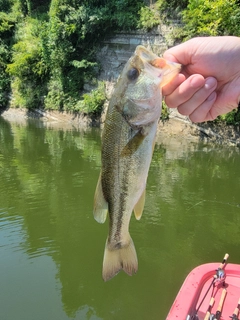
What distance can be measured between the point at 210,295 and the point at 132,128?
3.05 meters

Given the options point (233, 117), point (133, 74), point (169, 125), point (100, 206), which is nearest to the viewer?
point (133, 74)

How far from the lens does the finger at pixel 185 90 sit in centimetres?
219

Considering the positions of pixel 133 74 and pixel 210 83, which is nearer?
pixel 133 74

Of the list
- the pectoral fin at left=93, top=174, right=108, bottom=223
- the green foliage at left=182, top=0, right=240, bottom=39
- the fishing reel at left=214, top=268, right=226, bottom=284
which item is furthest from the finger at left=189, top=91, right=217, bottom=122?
the green foliage at left=182, top=0, right=240, bottom=39

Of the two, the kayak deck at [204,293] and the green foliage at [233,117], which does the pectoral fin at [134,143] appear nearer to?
the kayak deck at [204,293]

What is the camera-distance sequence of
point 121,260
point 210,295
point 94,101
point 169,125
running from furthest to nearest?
point 94,101 → point 169,125 → point 210,295 → point 121,260

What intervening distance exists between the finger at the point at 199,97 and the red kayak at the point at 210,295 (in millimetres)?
2235

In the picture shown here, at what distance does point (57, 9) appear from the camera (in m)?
20.0

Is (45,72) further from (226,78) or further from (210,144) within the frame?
(226,78)

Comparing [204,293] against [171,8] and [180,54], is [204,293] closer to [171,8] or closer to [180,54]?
[180,54]

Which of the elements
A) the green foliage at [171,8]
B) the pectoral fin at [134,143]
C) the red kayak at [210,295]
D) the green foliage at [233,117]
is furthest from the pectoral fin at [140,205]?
the green foliage at [171,8]

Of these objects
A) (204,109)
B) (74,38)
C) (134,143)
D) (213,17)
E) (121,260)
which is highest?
(213,17)

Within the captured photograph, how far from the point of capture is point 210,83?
2.32 meters

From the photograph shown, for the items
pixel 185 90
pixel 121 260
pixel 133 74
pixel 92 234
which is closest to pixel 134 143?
pixel 133 74
